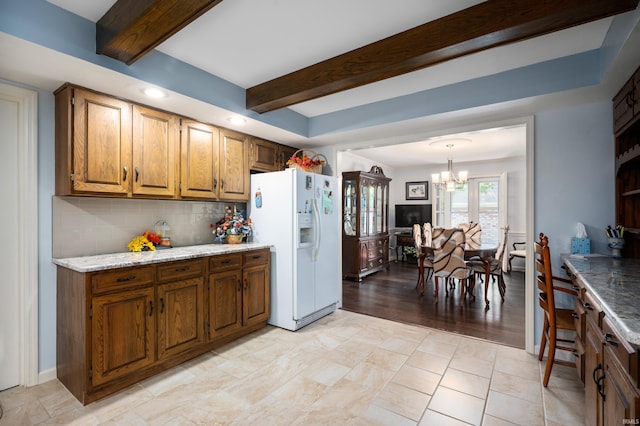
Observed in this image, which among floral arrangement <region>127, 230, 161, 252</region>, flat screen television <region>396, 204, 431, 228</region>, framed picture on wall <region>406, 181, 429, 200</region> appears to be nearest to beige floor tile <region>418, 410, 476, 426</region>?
floral arrangement <region>127, 230, 161, 252</region>

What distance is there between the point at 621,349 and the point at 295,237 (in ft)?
8.40

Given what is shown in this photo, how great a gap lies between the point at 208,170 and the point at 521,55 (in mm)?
2869

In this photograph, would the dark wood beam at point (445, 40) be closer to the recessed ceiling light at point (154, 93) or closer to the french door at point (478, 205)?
the recessed ceiling light at point (154, 93)

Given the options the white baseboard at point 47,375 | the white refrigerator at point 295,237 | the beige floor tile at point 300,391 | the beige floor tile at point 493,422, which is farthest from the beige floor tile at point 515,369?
the white baseboard at point 47,375

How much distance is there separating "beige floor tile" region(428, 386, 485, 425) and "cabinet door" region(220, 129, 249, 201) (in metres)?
2.61

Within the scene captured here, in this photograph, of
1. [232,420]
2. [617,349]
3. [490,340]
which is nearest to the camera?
[617,349]

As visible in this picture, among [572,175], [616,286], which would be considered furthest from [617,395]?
[572,175]

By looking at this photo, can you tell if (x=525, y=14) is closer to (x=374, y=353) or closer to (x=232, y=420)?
(x=374, y=353)

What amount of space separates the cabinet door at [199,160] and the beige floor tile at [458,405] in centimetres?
261

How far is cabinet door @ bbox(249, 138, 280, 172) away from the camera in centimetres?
360

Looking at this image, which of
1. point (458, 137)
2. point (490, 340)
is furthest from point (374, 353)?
point (458, 137)

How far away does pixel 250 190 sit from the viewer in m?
3.57

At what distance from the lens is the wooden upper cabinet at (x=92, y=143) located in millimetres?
2182

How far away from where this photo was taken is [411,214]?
293 inches
